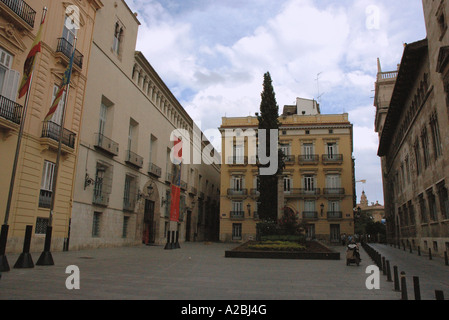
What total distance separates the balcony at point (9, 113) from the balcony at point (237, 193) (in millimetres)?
31428

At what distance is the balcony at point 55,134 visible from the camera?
652 inches

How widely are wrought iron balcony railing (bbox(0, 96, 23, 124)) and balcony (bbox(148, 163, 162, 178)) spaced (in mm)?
15555

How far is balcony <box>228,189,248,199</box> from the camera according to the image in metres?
43.5

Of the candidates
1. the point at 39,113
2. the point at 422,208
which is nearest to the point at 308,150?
the point at 422,208

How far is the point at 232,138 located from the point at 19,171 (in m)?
32.1

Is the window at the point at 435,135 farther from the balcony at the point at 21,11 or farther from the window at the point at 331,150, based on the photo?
the balcony at the point at 21,11

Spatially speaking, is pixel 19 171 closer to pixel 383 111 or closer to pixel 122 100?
pixel 122 100

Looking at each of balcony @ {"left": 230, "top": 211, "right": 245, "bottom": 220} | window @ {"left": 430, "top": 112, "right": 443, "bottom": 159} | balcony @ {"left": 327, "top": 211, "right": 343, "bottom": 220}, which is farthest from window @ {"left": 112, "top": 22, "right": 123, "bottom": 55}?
balcony @ {"left": 327, "top": 211, "right": 343, "bottom": 220}

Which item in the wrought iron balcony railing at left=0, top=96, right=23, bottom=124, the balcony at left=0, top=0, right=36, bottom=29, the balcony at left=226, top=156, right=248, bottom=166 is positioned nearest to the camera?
the wrought iron balcony railing at left=0, top=96, right=23, bottom=124

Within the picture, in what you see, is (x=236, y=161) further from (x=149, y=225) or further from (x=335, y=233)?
(x=149, y=225)

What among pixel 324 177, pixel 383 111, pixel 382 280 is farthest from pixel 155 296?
pixel 383 111

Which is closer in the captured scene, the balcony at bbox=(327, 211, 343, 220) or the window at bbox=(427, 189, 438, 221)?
the window at bbox=(427, 189, 438, 221)

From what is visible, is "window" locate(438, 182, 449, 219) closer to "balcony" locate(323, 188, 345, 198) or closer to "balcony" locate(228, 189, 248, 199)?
"balcony" locate(323, 188, 345, 198)

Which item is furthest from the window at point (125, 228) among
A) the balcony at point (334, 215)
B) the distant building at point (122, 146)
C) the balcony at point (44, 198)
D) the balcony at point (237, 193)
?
the balcony at point (334, 215)
